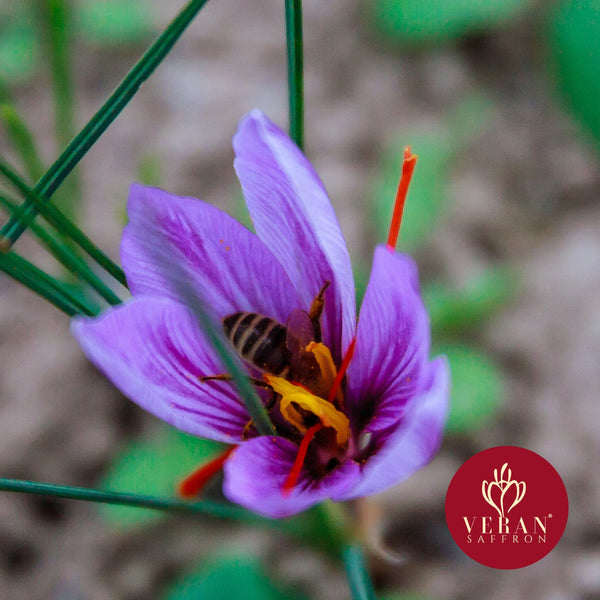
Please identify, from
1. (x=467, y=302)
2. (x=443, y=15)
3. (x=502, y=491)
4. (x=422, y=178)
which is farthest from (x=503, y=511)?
(x=443, y=15)

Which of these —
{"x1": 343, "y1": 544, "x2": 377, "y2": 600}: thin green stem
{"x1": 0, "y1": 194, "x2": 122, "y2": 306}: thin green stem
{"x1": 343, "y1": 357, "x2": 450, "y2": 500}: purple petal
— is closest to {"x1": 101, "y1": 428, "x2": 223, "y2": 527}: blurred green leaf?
{"x1": 343, "y1": 544, "x2": 377, "y2": 600}: thin green stem

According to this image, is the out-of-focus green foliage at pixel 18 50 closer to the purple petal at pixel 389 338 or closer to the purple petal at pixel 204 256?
the purple petal at pixel 204 256

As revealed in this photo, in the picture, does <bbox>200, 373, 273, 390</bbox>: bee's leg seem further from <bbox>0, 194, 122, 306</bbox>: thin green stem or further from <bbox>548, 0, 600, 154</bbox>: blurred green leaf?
<bbox>548, 0, 600, 154</bbox>: blurred green leaf

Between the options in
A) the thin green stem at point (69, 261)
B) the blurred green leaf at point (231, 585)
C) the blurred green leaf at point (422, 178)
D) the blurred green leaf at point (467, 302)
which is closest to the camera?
the thin green stem at point (69, 261)

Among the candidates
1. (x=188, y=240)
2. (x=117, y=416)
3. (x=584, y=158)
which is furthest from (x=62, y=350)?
(x=584, y=158)

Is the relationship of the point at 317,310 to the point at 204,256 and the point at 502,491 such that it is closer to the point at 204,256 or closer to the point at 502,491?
the point at 204,256

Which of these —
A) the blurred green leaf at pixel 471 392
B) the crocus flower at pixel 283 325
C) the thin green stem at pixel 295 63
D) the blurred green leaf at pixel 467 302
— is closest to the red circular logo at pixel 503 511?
the crocus flower at pixel 283 325
